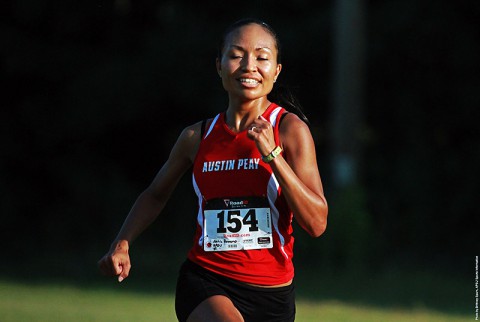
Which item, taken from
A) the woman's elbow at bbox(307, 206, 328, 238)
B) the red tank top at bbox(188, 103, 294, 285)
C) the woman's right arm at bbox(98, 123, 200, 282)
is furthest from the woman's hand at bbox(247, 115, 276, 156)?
the woman's right arm at bbox(98, 123, 200, 282)

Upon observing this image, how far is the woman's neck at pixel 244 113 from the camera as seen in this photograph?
466 centimetres

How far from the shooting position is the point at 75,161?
1905cm

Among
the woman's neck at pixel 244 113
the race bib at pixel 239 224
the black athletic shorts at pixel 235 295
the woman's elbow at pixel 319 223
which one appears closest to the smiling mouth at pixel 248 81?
the woman's neck at pixel 244 113

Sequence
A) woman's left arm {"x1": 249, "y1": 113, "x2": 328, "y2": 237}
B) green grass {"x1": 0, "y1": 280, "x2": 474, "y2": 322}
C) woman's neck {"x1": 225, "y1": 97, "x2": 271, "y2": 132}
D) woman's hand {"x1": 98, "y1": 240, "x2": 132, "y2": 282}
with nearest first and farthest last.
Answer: woman's left arm {"x1": 249, "y1": 113, "x2": 328, "y2": 237}, woman's hand {"x1": 98, "y1": 240, "x2": 132, "y2": 282}, woman's neck {"x1": 225, "y1": 97, "x2": 271, "y2": 132}, green grass {"x1": 0, "y1": 280, "x2": 474, "y2": 322}

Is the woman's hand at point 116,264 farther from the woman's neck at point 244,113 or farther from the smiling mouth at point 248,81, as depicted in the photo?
the smiling mouth at point 248,81

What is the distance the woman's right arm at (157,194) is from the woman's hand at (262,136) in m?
0.62

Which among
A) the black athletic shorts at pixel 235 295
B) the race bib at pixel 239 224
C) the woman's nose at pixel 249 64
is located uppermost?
the woman's nose at pixel 249 64

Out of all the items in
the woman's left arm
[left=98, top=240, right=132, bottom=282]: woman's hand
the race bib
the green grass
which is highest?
the woman's left arm

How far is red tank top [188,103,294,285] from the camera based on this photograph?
4.46 metres

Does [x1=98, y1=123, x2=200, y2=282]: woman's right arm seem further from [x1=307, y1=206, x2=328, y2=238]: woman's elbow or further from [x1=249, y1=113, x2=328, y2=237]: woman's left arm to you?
[x1=307, y1=206, x2=328, y2=238]: woman's elbow

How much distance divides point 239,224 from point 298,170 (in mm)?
374

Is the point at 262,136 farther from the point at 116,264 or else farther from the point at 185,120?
the point at 185,120

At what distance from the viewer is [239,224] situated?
4.47 meters

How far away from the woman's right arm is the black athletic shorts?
0.32 m
